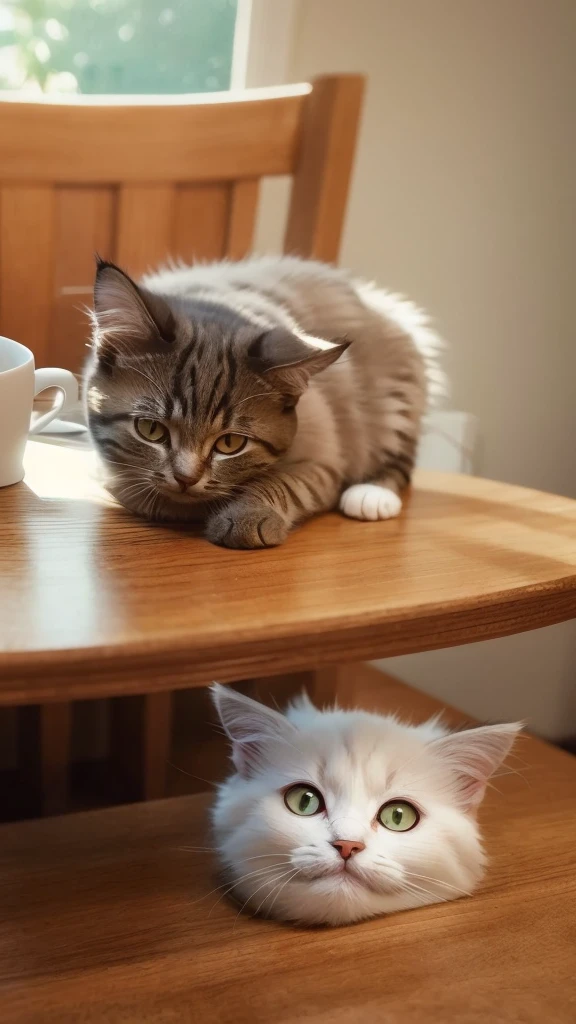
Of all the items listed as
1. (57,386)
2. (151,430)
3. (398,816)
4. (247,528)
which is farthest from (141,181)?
(398,816)

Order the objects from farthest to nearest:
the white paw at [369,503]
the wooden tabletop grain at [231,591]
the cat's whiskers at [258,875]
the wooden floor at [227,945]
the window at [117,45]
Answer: the window at [117,45] < the white paw at [369,503] < the cat's whiskers at [258,875] < the wooden floor at [227,945] < the wooden tabletop grain at [231,591]

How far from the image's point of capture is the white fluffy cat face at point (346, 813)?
85 centimetres

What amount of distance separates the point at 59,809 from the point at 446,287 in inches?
43.3

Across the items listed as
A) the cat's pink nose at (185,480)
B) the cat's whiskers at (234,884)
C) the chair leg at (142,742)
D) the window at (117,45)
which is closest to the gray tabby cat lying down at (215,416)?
the cat's pink nose at (185,480)

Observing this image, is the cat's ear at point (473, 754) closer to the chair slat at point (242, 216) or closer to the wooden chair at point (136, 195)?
the wooden chair at point (136, 195)

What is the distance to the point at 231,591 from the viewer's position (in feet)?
2.41

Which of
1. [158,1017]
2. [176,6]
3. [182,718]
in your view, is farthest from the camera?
[176,6]

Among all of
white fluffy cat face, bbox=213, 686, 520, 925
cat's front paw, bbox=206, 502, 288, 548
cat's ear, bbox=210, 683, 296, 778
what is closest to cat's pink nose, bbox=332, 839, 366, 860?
white fluffy cat face, bbox=213, 686, 520, 925

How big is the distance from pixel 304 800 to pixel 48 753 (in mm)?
553

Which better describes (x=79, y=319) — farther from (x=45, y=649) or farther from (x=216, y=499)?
(x=45, y=649)

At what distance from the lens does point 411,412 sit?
121 centimetres

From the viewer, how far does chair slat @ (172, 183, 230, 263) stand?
135cm

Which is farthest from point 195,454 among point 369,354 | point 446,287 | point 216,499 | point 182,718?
point 446,287

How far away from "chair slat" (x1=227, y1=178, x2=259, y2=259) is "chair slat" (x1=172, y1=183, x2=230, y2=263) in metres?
0.01
